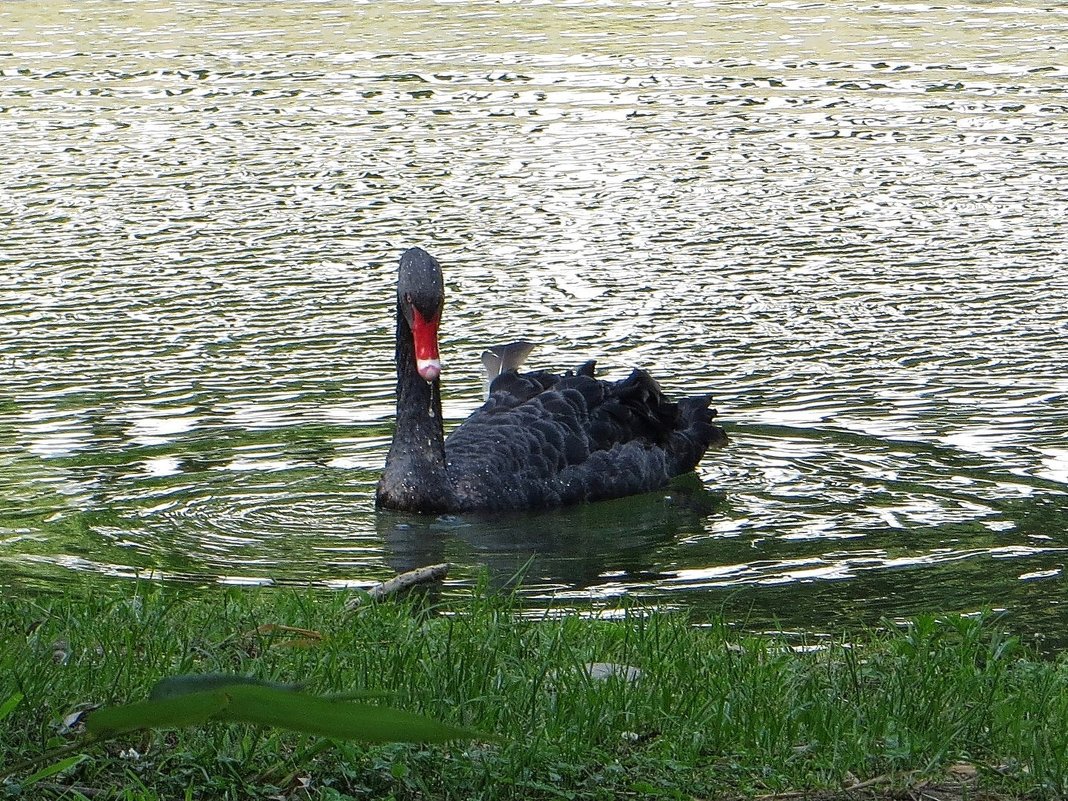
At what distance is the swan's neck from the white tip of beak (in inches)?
9.0

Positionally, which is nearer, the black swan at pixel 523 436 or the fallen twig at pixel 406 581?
the fallen twig at pixel 406 581

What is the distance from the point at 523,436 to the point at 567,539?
94 cm

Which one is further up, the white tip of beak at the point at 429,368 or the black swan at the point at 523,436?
the white tip of beak at the point at 429,368

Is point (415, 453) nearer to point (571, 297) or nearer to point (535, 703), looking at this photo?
point (571, 297)

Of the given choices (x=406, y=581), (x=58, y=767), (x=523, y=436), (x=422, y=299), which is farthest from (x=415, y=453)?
(x=58, y=767)

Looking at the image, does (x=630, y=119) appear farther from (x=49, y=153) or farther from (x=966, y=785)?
(x=966, y=785)

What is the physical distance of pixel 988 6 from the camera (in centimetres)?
2852

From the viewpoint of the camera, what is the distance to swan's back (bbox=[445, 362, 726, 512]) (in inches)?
365

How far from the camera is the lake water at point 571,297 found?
834cm

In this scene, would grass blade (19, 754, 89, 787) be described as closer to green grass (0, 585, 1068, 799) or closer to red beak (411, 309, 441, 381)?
green grass (0, 585, 1068, 799)

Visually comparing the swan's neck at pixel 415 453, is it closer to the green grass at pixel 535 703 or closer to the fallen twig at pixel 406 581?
the fallen twig at pixel 406 581

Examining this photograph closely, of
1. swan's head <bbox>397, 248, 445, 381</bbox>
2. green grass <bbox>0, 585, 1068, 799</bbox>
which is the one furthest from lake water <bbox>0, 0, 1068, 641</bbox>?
green grass <bbox>0, 585, 1068, 799</bbox>

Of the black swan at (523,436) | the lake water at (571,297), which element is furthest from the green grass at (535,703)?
the black swan at (523,436)

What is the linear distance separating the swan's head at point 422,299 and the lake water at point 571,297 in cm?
95
